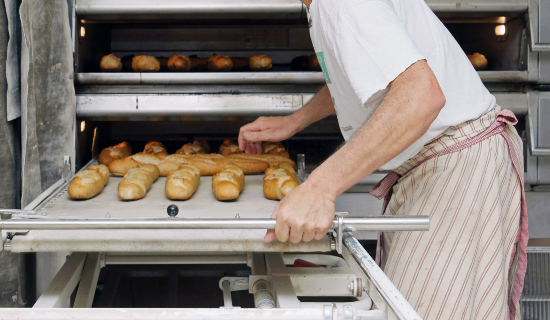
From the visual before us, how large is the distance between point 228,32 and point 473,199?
5.39 feet

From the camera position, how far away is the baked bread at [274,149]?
6.93ft

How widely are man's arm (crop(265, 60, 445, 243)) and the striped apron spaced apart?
415 millimetres

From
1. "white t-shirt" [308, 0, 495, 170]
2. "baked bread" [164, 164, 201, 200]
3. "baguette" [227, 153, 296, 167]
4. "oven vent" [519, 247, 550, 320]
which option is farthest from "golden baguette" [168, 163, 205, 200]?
"oven vent" [519, 247, 550, 320]

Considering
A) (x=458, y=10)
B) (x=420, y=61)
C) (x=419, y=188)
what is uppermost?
(x=458, y=10)

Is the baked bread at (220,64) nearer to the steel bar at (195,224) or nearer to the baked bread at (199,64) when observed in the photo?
the baked bread at (199,64)

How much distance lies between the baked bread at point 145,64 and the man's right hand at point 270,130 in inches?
23.4

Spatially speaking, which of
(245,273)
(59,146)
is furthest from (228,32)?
(245,273)

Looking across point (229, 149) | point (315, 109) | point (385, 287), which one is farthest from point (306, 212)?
point (229, 149)

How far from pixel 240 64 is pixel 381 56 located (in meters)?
1.42

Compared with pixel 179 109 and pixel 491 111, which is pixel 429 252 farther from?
pixel 179 109

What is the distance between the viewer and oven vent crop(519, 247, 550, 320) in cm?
213

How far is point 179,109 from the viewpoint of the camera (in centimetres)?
185

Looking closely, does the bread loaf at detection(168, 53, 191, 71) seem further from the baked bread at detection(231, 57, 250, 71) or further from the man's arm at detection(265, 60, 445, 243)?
the man's arm at detection(265, 60, 445, 243)

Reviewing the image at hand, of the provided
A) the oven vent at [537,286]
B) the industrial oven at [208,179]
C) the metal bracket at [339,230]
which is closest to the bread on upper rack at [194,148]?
the industrial oven at [208,179]
